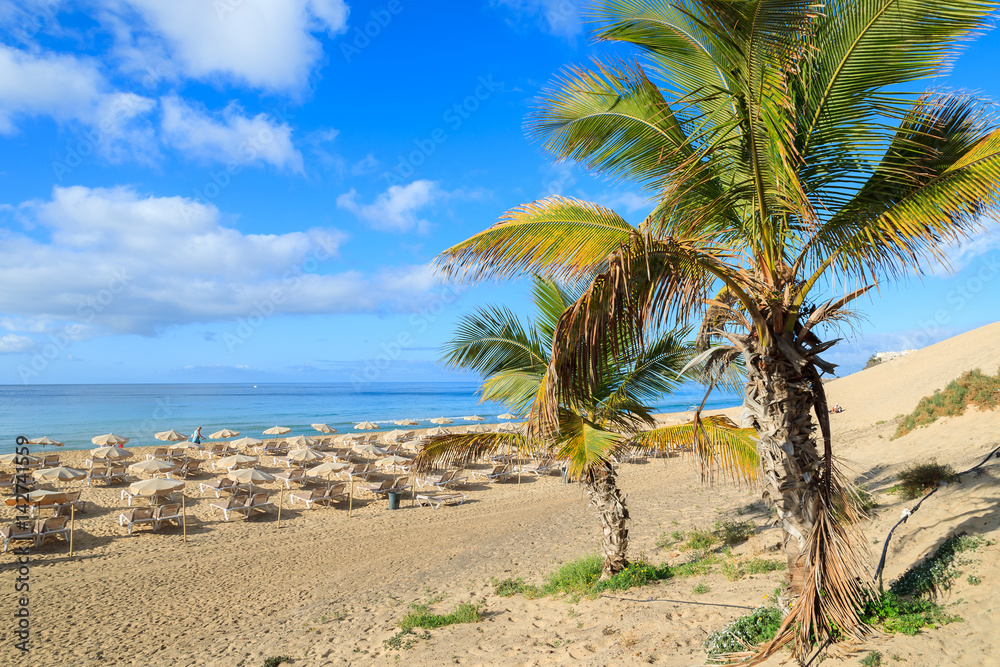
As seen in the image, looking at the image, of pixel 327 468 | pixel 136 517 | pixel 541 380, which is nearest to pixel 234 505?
pixel 136 517

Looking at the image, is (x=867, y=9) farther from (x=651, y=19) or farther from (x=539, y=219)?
(x=539, y=219)

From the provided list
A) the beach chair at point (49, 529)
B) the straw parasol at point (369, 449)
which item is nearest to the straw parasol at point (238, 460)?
the straw parasol at point (369, 449)

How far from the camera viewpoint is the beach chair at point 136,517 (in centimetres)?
1153

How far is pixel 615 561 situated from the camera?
694cm

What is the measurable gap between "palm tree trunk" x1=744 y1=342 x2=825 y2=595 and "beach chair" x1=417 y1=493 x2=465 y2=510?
1204 centimetres

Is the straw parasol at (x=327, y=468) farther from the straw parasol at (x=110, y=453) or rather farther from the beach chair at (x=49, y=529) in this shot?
the straw parasol at (x=110, y=453)

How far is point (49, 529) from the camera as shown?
10.5 meters

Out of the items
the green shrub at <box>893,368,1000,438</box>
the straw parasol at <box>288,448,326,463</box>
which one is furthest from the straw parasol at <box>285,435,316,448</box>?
the green shrub at <box>893,368,1000,438</box>

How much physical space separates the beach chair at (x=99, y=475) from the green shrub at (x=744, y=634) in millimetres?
18390

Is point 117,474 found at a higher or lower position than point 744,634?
lower

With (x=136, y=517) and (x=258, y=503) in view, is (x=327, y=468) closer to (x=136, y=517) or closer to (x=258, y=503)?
(x=258, y=503)

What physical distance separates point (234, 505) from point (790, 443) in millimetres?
13698

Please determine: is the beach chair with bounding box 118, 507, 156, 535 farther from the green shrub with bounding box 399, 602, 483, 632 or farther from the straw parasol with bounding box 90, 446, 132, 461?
the green shrub with bounding box 399, 602, 483, 632

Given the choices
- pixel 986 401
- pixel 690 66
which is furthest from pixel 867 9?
pixel 986 401
